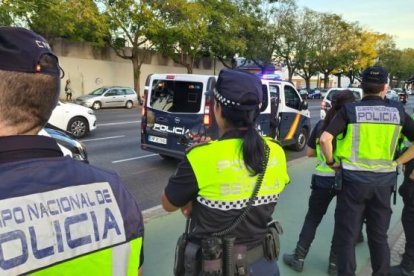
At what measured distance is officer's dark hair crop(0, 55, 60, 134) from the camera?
123cm

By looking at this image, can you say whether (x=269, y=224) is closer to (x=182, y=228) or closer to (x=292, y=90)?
(x=182, y=228)

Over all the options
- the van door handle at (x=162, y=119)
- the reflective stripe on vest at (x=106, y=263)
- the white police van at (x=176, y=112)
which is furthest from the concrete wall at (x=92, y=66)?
the reflective stripe on vest at (x=106, y=263)

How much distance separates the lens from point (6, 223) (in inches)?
42.7

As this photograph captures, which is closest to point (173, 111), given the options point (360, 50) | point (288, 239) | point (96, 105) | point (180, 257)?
point (288, 239)

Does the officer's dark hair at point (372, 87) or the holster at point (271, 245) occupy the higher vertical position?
the officer's dark hair at point (372, 87)

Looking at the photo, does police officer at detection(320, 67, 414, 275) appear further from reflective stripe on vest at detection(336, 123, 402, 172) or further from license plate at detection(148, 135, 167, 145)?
license plate at detection(148, 135, 167, 145)

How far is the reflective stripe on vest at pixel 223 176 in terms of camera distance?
6.59 ft

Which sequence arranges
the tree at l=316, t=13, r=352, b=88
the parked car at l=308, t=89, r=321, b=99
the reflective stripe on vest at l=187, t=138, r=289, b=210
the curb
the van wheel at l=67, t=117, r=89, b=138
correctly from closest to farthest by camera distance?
the reflective stripe on vest at l=187, t=138, r=289, b=210
the curb
the van wheel at l=67, t=117, r=89, b=138
the parked car at l=308, t=89, r=321, b=99
the tree at l=316, t=13, r=352, b=88

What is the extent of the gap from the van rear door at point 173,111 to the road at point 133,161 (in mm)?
505

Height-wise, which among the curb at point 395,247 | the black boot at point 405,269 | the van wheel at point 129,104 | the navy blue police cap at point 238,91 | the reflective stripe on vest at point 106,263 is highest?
the navy blue police cap at point 238,91

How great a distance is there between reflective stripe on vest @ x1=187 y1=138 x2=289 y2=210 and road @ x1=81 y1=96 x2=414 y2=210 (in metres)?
3.96

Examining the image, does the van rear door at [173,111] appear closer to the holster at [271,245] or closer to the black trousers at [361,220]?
the black trousers at [361,220]

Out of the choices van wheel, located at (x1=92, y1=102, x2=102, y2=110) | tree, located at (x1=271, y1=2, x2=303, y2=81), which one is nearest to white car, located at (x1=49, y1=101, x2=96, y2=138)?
van wheel, located at (x1=92, y1=102, x2=102, y2=110)

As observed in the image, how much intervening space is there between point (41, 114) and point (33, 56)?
181mm
